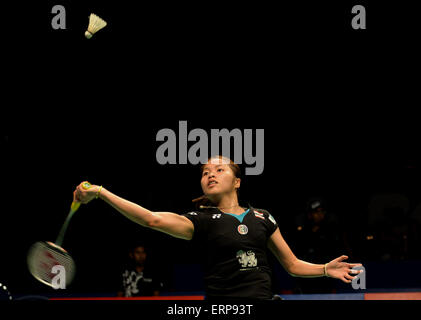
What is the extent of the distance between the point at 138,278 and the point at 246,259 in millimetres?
3189

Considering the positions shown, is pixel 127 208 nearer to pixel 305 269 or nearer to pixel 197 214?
pixel 197 214

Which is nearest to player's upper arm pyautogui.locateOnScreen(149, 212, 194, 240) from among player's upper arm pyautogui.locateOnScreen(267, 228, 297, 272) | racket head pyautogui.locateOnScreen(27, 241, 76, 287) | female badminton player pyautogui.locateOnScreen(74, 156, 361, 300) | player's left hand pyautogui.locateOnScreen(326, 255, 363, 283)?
female badminton player pyautogui.locateOnScreen(74, 156, 361, 300)

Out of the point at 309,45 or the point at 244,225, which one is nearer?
the point at 244,225

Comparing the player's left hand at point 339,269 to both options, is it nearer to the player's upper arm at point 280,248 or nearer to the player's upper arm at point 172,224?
the player's upper arm at point 280,248

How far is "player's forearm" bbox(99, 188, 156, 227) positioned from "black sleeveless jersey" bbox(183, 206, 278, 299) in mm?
322

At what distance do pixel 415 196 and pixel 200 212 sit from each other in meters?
5.46

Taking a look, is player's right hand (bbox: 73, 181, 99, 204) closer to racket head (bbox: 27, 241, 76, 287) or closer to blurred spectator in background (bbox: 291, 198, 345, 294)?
racket head (bbox: 27, 241, 76, 287)

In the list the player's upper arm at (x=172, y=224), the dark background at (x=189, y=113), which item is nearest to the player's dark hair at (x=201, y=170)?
the player's upper arm at (x=172, y=224)

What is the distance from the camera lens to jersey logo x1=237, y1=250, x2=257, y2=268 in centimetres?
246

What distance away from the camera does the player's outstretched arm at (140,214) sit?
2.24 metres
